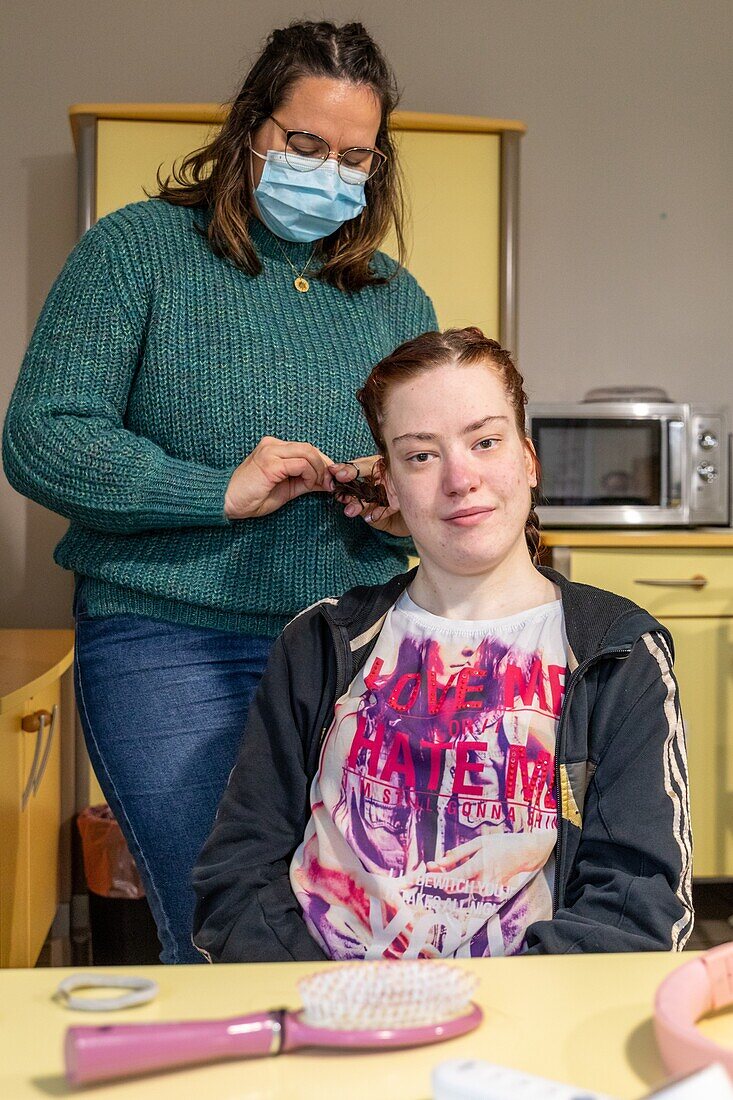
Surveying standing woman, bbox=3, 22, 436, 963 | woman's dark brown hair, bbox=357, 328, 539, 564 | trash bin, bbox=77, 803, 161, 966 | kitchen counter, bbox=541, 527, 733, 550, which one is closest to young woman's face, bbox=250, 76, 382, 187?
standing woman, bbox=3, 22, 436, 963

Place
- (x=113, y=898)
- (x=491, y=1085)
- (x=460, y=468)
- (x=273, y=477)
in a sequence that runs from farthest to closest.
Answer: (x=113, y=898), (x=273, y=477), (x=460, y=468), (x=491, y=1085)

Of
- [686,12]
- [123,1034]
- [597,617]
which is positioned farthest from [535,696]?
[686,12]

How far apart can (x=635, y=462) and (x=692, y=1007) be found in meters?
2.44

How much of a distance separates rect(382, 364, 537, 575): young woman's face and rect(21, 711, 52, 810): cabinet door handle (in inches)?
46.1

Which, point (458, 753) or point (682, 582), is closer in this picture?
point (458, 753)

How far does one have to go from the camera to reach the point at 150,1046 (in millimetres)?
510

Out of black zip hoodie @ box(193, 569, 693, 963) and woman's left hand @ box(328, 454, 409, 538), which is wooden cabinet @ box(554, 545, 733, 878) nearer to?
woman's left hand @ box(328, 454, 409, 538)

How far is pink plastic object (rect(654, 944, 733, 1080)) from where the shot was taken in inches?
19.5

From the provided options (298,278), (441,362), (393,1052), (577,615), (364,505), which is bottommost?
(393,1052)

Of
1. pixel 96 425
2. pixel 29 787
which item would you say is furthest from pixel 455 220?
pixel 96 425

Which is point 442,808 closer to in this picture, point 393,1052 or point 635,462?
point 393,1052

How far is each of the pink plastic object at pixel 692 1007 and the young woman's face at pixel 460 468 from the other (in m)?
0.59

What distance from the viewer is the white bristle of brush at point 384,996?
545 millimetres

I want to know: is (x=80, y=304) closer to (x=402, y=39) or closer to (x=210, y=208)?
(x=210, y=208)
